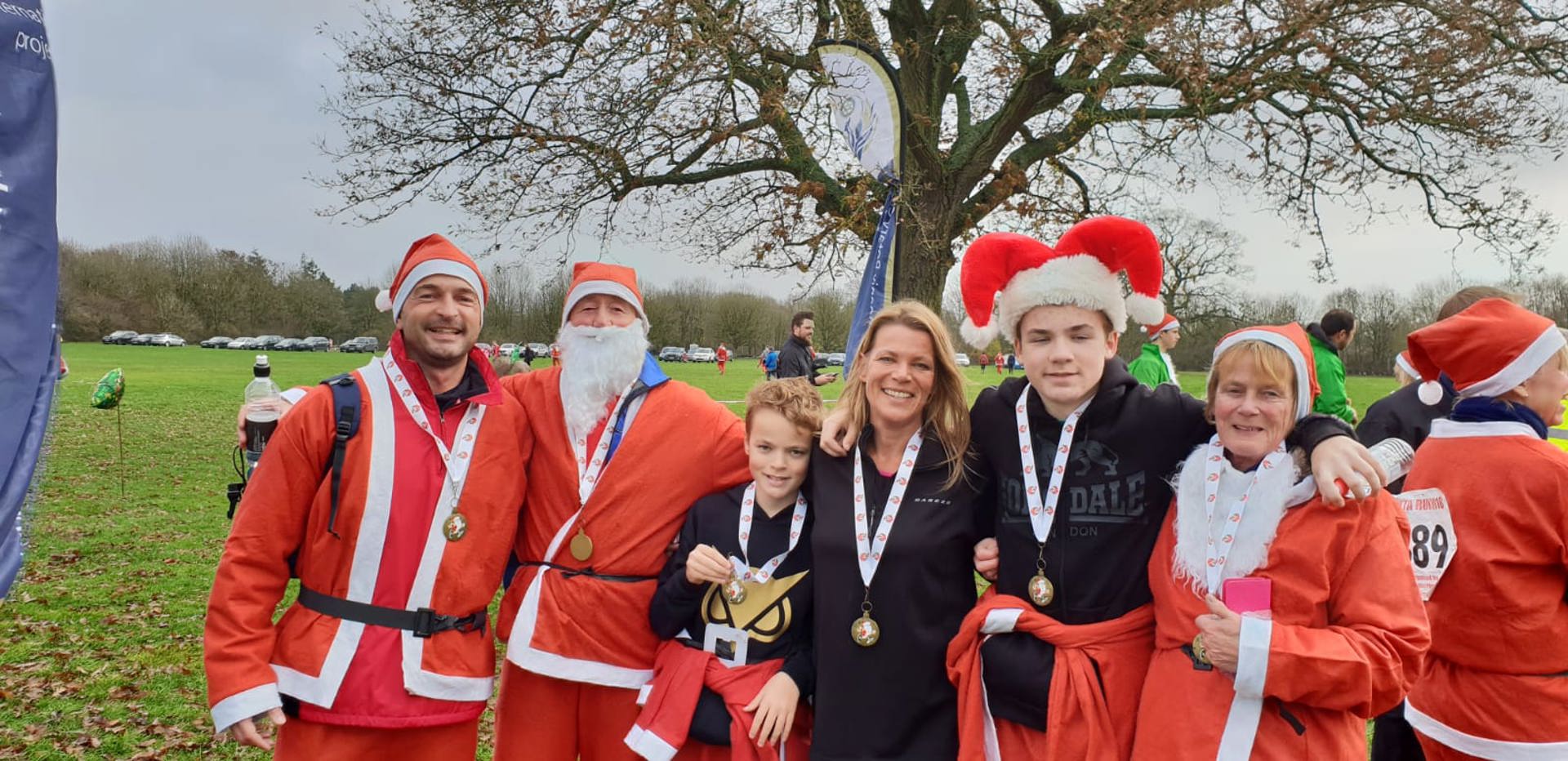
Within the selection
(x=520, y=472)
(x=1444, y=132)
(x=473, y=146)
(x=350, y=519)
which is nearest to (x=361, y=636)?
(x=350, y=519)

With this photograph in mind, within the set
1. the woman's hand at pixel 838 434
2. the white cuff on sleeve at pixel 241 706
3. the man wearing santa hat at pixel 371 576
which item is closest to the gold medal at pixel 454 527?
the man wearing santa hat at pixel 371 576

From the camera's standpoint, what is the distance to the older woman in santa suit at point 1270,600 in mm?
2094

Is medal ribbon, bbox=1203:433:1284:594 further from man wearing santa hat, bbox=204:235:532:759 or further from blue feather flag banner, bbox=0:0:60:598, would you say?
blue feather flag banner, bbox=0:0:60:598

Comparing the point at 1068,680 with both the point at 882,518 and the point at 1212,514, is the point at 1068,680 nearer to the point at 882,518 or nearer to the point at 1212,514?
the point at 1212,514

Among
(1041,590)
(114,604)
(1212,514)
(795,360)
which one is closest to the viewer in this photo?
(1212,514)

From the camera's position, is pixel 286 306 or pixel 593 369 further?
pixel 286 306

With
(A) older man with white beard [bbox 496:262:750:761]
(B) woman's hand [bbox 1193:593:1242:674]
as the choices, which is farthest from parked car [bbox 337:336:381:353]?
(B) woman's hand [bbox 1193:593:1242:674]

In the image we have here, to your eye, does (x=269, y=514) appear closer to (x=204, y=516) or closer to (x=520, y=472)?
(x=520, y=472)

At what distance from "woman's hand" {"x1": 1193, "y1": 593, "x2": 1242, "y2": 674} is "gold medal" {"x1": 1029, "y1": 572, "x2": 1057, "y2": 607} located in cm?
40

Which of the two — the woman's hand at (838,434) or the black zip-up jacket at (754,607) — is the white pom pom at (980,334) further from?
the black zip-up jacket at (754,607)

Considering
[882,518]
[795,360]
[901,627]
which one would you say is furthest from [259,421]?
[795,360]

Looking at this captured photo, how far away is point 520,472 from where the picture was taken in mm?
3113

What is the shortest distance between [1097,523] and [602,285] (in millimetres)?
2058

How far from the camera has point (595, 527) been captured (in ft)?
10.2
